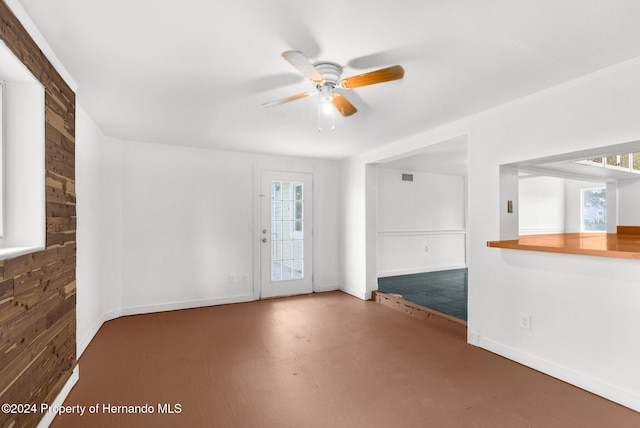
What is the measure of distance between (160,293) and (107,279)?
0.64 m

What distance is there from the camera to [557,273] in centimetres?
241

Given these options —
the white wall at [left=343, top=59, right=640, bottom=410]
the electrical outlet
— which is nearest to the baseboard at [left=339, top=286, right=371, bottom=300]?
the white wall at [left=343, top=59, right=640, bottom=410]

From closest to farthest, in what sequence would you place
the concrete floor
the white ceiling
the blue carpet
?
the white ceiling < the concrete floor < the blue carpet

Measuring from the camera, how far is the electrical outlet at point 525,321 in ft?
8.39

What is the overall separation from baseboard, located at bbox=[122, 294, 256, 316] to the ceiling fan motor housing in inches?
138

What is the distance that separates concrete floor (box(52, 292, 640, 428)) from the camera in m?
1.91

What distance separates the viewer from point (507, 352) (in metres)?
2.69

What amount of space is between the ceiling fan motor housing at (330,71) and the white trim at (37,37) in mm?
1480

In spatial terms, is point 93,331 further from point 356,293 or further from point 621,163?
point 621,163

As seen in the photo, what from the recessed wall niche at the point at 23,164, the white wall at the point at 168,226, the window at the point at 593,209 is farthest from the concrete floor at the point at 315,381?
the window at the point at 593,209

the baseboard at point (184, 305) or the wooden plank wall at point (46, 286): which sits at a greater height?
the wooden plank wall at point (46, 286)

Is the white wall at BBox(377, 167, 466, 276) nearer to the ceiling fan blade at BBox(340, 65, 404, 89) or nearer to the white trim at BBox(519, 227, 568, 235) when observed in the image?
the white trim at BBox(519, 227, 568, 235)

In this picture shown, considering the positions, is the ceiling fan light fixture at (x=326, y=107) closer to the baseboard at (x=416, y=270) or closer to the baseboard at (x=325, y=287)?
the baseboard at (x=325, y=287)

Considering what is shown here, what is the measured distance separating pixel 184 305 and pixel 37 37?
11.2 feet
